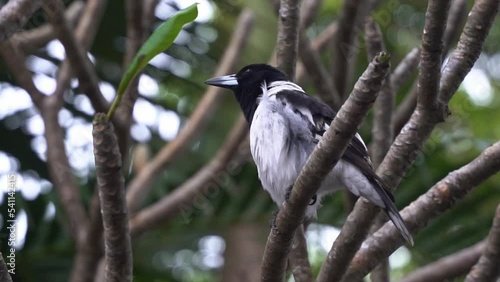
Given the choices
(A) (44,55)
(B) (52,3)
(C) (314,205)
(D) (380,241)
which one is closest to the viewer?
(D) (380,241)

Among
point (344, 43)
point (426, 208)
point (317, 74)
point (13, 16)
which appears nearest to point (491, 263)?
point (426, 208)

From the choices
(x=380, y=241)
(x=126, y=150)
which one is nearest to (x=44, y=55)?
(x=126, y=150)

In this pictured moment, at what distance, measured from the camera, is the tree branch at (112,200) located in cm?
259

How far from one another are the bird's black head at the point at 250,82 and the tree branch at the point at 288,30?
26cm

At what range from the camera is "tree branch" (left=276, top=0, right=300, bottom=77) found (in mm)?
3605

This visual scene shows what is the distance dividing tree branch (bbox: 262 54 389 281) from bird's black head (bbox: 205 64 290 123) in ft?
4.12

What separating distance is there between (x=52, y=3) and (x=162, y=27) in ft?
5.74

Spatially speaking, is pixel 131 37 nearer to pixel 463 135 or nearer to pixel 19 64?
pixel 19 64

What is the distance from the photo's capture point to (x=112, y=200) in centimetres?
274

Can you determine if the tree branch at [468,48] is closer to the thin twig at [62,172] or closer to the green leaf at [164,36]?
the green leaf at [164,36]

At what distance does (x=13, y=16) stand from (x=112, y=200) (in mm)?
937

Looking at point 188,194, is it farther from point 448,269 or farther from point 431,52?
point 431,52

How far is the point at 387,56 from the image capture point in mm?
2244

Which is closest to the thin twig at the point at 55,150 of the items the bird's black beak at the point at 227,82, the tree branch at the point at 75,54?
the tree branch at the point at 75,54
